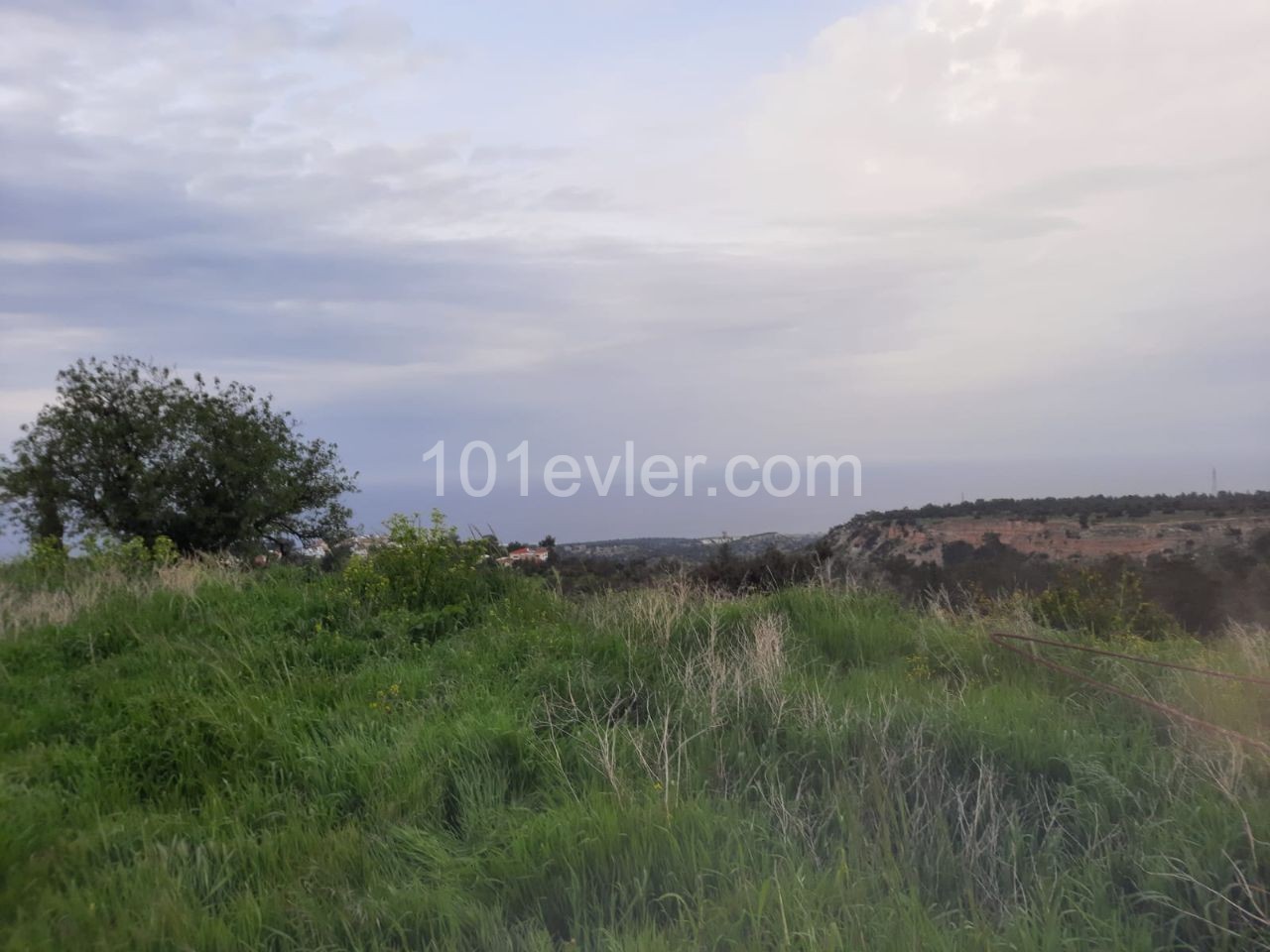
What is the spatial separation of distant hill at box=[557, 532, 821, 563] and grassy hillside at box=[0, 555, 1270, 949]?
7.32 metres

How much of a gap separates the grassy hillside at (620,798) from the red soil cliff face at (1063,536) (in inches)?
315

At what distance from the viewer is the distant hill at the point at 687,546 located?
14188 mm

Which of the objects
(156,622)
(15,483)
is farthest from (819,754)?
(15,483)

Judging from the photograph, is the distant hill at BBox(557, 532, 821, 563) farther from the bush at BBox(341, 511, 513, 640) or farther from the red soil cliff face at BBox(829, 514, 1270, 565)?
the bush at BBox(341, 511, 513, 640)

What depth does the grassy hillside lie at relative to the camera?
105 inches

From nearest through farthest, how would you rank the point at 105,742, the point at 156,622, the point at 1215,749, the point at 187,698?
the point at 1215,749
the point at 105,742
the point at 187,698
the point at 156,622

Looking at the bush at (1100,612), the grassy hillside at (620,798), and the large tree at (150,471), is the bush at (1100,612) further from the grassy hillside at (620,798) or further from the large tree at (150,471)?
the large tree at (150,471)

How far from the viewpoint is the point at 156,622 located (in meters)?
6.73

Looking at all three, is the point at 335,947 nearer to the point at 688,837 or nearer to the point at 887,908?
the point at 688,837

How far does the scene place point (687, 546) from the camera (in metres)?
17.0

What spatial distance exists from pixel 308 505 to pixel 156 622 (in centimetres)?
1730

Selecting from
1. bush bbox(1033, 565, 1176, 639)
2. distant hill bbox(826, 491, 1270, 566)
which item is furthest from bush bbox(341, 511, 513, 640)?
distant hill bbox(826, 491, 1270, 566)

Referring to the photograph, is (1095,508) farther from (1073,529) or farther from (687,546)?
(687,546)

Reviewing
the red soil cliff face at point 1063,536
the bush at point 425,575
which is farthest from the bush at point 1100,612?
the red soil cliff face at point 1063,536
